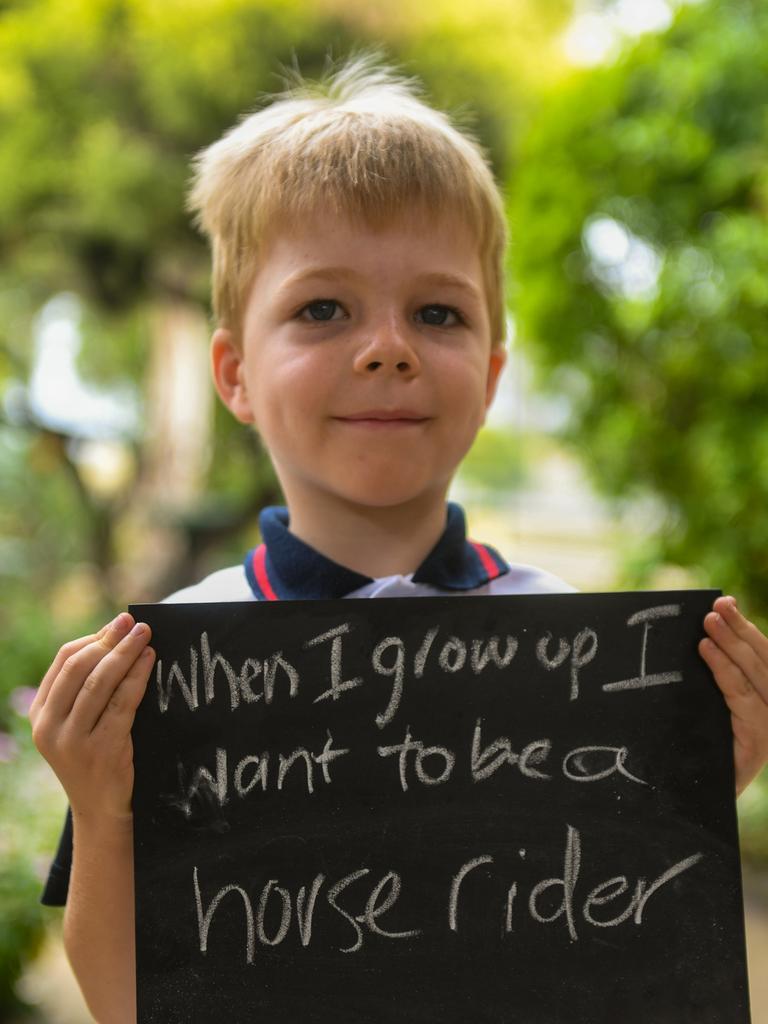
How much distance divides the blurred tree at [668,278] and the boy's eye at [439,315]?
2111 mm

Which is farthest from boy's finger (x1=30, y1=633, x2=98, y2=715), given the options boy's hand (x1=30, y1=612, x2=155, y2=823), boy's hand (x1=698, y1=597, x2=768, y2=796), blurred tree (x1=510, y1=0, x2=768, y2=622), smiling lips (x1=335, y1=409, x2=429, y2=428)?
blurred tree (x1=510, y1=0, x2=768, y2=622)

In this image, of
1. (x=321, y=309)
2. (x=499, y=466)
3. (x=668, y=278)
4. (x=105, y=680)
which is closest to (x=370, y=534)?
(x=321, y=309)

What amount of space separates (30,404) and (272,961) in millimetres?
7111

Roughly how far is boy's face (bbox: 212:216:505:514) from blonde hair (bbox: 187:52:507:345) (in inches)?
1.3

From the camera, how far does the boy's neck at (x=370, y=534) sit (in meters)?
1.20

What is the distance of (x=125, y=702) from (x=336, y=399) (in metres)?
0.40

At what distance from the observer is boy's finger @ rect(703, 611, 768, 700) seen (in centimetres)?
101

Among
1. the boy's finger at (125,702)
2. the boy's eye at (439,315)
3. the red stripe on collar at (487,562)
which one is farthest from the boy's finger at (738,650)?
the boy's finger at (125,702)

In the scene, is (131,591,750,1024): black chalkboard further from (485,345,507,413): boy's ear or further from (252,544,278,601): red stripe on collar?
(485,345,507,413): boy's ear

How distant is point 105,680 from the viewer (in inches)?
37.8

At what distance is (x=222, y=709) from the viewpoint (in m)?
0.98

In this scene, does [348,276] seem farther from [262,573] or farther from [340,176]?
[262,573]

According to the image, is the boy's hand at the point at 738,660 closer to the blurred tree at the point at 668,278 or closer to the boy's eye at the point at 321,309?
the boy's eye at the point at 321,309

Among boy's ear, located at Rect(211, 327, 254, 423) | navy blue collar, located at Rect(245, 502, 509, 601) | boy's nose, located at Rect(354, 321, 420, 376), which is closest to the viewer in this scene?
boy's nose, located at Rect(354, 321, 420, 376)
